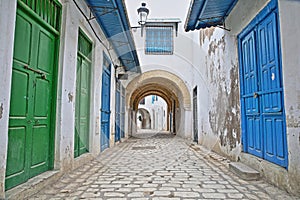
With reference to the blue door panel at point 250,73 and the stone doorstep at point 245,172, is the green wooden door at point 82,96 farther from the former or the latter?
the blue door panel at point 250,73

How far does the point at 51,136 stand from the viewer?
11.6 feet

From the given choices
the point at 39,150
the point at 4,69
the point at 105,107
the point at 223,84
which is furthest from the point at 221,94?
the point at 4,69

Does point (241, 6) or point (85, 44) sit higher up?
point (241, 6)

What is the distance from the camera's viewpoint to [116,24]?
603 cm

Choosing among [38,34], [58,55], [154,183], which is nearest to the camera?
[38,34]

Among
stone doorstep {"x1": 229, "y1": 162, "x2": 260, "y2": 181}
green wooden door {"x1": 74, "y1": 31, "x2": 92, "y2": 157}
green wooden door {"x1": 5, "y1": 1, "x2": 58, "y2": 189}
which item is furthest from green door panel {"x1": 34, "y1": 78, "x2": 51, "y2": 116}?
stone doorstep {"x1": 229, "y1": 162, "x2": 260, "y2": 181}

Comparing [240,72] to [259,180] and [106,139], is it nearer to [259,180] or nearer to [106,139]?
[259,180]

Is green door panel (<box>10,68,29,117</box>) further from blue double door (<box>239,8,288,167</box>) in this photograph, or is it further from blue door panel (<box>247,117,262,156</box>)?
blue door panel (<box>247,117,262,156</box>)

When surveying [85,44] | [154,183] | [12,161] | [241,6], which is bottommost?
[154,183]

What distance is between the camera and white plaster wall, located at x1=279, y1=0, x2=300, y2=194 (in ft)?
9.02

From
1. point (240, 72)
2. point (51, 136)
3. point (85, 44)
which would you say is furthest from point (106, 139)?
point (240, 72)

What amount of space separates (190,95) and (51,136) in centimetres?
865

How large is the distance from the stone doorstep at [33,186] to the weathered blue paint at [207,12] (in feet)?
12.5

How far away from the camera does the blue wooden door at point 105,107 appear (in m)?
6.70
